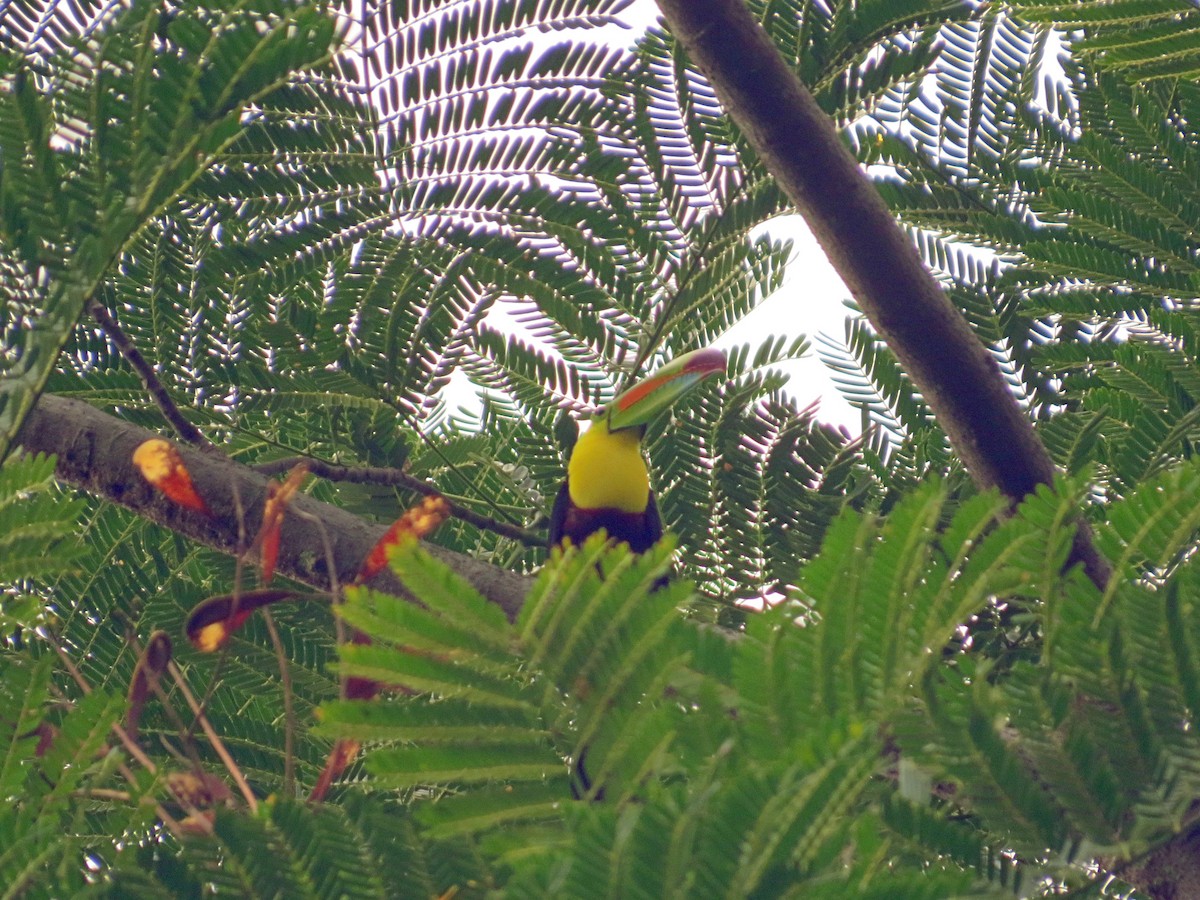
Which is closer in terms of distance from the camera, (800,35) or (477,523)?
(800,35)

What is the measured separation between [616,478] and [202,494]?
165 cm

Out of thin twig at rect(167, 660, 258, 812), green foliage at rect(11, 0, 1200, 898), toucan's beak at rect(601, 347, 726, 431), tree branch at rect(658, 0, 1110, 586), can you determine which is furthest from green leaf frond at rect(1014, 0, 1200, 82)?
thin twig at rect(167, 660, 258, 812)

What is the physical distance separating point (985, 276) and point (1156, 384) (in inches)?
24.1

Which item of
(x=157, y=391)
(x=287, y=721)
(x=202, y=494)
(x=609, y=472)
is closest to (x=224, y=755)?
(x=287, y=721)

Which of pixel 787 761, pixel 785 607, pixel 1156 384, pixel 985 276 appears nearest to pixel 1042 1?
pixel 1156 384

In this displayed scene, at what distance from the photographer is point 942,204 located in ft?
8.39

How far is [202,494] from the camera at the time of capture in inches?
88.8

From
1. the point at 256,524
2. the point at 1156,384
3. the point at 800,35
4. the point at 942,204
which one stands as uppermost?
the point at 800,35

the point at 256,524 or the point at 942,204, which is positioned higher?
the point at 256,524

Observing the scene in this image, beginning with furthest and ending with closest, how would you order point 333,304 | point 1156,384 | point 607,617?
point 333,304
point 1156,384
point 607,617

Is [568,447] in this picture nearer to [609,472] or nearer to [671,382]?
[671,382]

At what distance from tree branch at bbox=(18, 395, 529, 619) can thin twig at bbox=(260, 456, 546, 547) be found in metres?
0.09

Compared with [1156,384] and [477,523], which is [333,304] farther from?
[1156,384]

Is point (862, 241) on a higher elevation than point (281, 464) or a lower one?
lower
